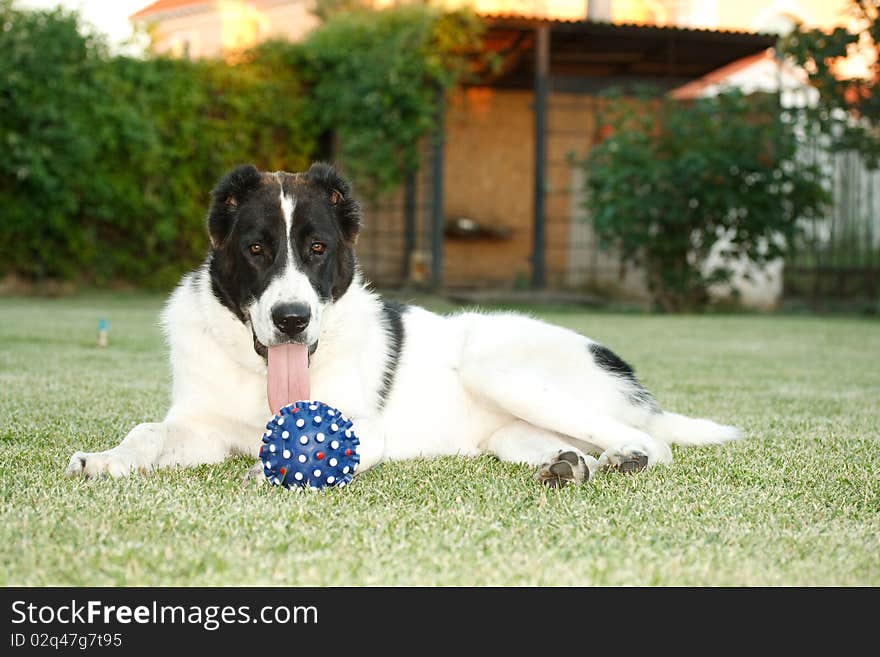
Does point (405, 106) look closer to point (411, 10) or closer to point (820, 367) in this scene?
point (411, 10)

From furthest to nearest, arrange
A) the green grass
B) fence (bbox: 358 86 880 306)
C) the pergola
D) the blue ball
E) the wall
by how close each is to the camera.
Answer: the wall → fence (bbox: 358 86 880 306) → the pergola → the blue ball → the green grass

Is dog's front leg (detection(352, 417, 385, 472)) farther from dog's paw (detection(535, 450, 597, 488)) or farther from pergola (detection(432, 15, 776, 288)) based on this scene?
pergola (detection(432, 15, 776, 288))

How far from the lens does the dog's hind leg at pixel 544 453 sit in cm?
289

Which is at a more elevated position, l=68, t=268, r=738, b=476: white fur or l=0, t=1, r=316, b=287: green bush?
l=0, t=1, r=316, b=287: green bush

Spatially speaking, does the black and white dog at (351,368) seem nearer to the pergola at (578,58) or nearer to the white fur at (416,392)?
the white fur at (416,392)

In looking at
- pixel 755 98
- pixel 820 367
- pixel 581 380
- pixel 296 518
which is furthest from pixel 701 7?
pixel 296 518

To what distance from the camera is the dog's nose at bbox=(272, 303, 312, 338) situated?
2965 millimetres

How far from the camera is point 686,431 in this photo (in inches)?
142

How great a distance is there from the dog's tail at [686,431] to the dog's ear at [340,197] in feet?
4.21

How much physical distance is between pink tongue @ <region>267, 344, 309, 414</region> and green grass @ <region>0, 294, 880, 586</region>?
26 cm

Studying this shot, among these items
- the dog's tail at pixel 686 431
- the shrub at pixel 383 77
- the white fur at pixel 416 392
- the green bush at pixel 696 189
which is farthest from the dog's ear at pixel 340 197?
the shrub at pixel 383 77

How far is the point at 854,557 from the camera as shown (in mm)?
2135

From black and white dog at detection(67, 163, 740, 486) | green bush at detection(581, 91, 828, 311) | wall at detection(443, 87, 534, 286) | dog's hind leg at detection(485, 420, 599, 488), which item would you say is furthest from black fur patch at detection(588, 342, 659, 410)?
wall at detection(443, 87, 534, 286)
